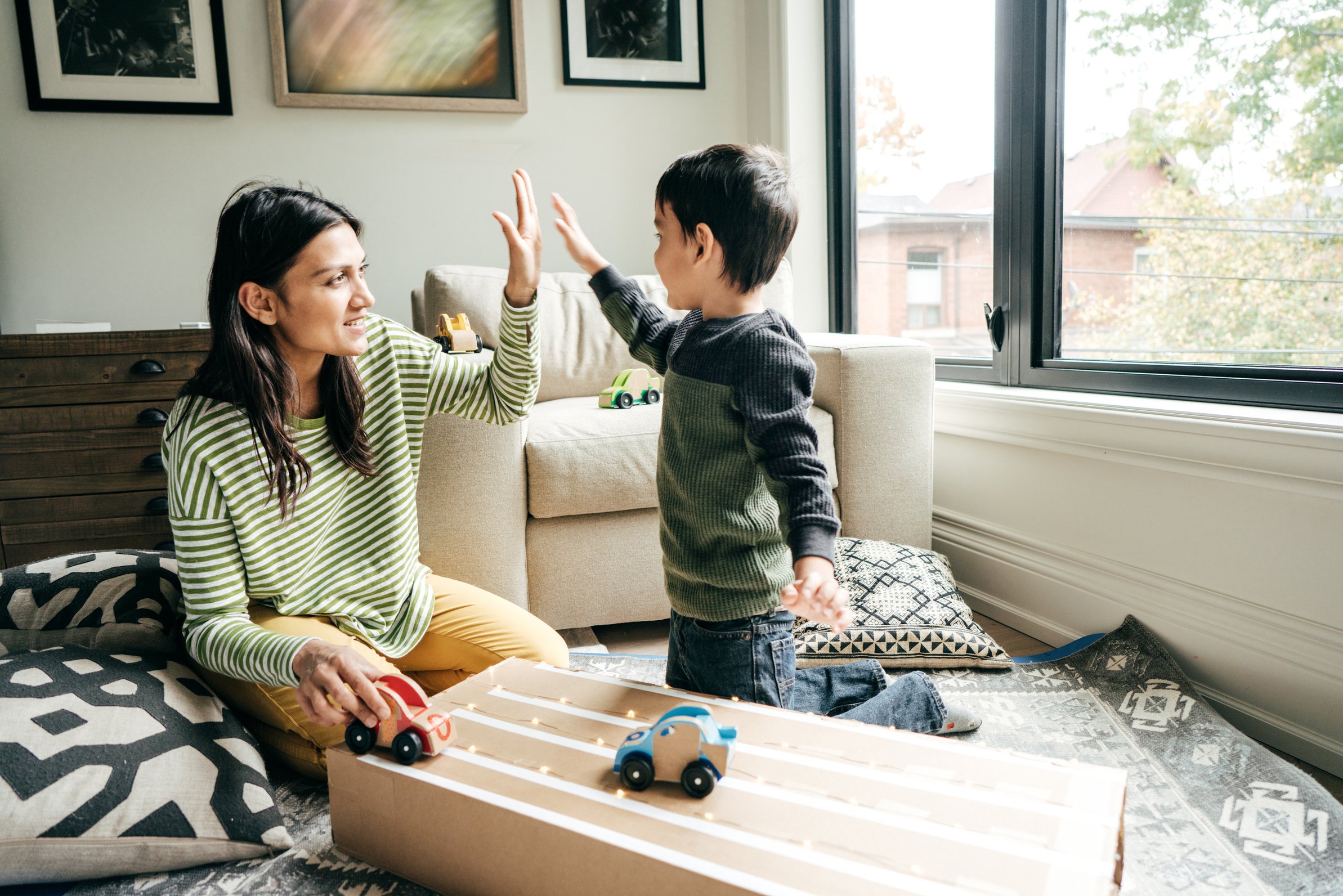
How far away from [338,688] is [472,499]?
813 mm

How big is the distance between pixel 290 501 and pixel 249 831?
43 cm

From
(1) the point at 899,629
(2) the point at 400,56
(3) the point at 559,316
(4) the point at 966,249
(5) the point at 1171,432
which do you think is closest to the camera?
(5) the point at 1171,432

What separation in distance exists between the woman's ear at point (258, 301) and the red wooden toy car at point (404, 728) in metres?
0.53

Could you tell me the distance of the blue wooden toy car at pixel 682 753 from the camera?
0.91m

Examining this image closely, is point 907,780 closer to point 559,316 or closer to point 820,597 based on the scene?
point 820,597

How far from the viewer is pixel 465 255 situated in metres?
2.99

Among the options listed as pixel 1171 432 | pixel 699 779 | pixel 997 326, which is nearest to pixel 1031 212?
pixel 997 326

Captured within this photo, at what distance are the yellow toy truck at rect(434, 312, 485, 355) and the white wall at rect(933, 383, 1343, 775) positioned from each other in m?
1.18

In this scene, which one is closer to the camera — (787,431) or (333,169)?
(787,431)

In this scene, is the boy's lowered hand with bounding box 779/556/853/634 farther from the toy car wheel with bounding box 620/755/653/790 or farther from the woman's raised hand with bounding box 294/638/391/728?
the woman's raised hand with bounding box 294/638/391/728

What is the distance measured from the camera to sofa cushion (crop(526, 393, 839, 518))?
1.82 meters

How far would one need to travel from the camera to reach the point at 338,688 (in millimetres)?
1000

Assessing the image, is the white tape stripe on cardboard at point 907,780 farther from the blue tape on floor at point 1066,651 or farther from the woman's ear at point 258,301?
the blue tape on floor at point 1066,651

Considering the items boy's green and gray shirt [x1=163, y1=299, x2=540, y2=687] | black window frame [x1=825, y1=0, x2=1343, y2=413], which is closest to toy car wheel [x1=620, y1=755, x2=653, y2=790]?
boy's green and gray shirt [x1=163, y1=299, x2=540, y2=687]
